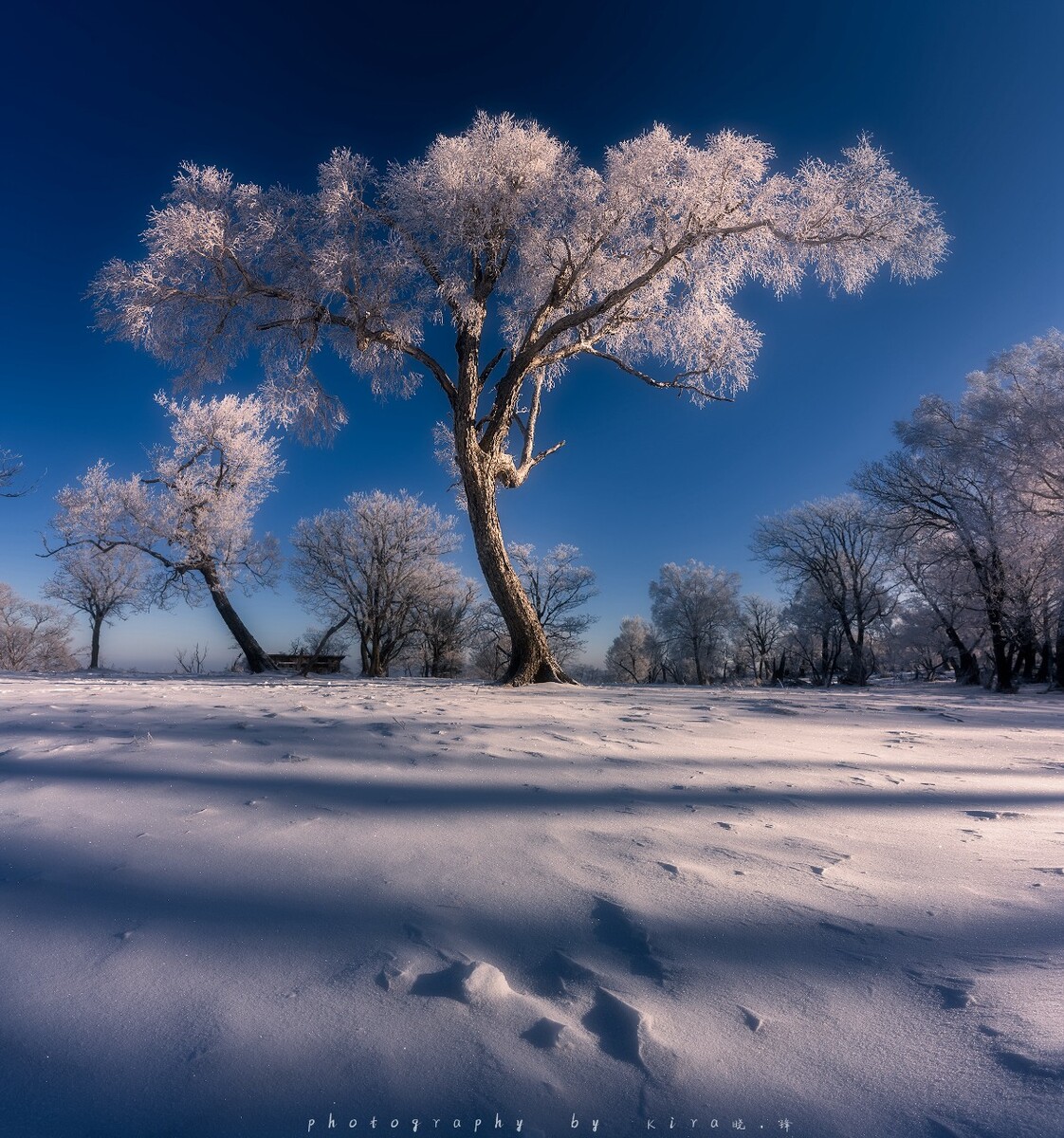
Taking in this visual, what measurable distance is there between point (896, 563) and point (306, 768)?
23.6 meters

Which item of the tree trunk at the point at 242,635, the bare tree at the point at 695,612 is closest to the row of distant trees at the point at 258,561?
the tree trunk at the point at 242,635

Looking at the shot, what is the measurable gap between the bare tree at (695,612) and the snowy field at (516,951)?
3695 centimetres

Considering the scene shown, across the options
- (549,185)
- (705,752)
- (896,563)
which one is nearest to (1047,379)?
(896,563)

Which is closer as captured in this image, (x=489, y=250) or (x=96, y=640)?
(x=489, y=250)

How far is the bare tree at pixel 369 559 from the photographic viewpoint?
22.1 m

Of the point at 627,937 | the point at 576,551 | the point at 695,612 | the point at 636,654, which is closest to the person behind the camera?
the point at 627,937

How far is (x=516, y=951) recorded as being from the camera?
3.49ft

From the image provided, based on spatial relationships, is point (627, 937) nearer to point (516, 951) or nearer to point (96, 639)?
point (516, 951)

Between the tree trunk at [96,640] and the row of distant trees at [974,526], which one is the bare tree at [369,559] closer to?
the tree trunk at [96,640]

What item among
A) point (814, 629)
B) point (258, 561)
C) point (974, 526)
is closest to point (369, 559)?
point (258, 561)

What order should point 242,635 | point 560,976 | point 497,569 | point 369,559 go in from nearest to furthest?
point 560,976 → point 497,569 → point 242,635 → point 369,559

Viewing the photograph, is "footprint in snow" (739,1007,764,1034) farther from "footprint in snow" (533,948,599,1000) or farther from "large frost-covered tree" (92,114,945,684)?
"large frost-covered tree" (92,114,945,684)

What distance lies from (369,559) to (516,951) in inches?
879

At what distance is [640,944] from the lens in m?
1.09
